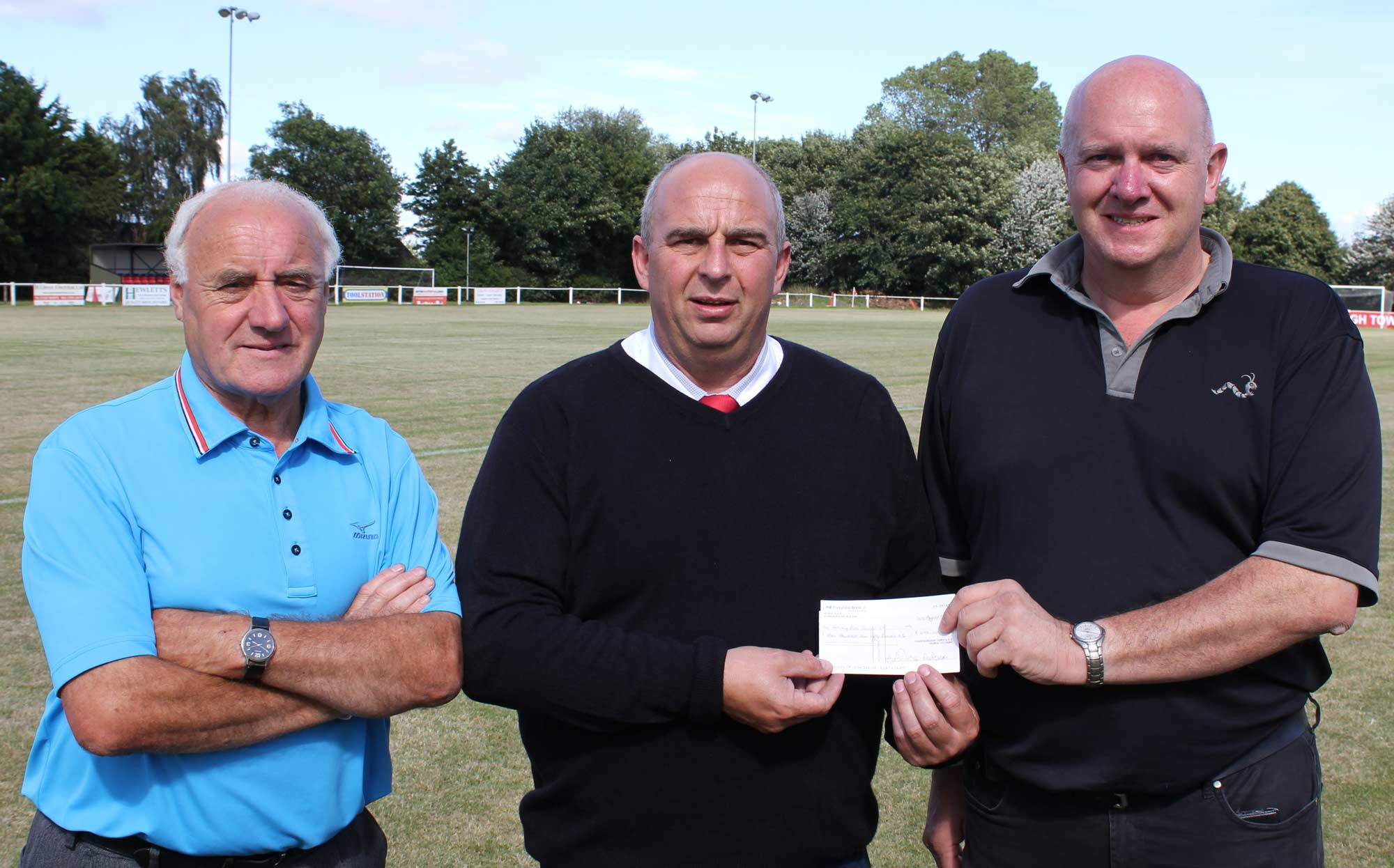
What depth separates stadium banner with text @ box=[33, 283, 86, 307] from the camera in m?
43.3

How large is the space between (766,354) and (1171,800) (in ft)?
4.65

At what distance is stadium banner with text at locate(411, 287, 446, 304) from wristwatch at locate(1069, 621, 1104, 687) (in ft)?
166

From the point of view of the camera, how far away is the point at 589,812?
259 centimetres

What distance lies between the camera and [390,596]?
8.43ft

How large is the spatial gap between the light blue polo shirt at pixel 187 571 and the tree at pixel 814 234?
68.1m

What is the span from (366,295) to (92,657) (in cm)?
5037

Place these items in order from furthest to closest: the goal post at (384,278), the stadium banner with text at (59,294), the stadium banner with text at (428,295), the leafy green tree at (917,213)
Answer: the leafy green tree at (917,213) → the goal post at (384,278) → the stadium banner with text at (428,295) → the stadium banner with text at (59,294)

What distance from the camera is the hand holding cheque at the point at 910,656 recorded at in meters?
2.55

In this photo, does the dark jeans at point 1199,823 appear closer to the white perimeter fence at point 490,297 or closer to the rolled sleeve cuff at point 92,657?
the rolled sleeve cuff at point 92,657

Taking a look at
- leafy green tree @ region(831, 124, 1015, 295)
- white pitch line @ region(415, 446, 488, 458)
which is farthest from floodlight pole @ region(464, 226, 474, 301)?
white pitch line @ region(415, 446, 488, 458)

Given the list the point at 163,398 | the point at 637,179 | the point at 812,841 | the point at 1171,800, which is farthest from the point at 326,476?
the point at 637,179

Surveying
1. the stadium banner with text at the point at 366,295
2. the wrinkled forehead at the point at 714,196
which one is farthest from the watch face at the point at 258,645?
the stadium banner with text at the point at 366,295

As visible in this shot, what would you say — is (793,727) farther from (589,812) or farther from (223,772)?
(223,772)

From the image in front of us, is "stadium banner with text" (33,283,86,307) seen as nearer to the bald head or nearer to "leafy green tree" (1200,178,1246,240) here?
the bald head
